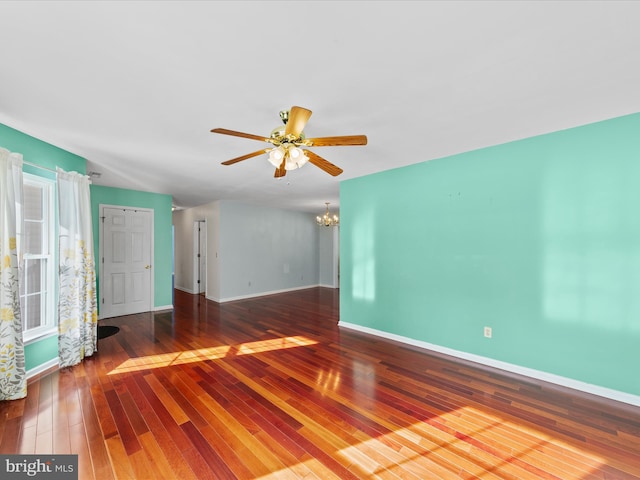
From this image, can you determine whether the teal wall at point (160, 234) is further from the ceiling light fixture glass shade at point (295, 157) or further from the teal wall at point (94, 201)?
the ceiling light fixture glass shade at point (295, 157)

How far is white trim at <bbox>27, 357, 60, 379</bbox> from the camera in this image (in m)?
2.84

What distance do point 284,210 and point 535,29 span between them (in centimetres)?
702

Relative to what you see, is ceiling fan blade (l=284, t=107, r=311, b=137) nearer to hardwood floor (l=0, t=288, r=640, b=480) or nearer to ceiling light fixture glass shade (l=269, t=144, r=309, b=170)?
ceiling light fixture glass shade (l=269, t=144, r=309, b=170)

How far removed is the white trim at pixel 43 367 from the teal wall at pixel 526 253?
4.11m

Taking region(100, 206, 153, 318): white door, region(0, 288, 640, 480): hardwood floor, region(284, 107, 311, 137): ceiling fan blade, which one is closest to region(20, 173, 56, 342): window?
region(0, 288, 640, 480): hardwood floor

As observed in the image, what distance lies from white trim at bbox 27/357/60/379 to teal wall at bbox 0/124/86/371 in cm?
2

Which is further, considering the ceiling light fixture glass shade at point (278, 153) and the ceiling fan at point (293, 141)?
the ceiling light fixture glass shade at point (278, 153)

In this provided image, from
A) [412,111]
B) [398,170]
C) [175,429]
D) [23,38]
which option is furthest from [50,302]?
[398,170]

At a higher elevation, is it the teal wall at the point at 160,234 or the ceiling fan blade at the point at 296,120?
the ceiling fan blade at the point at 296,120

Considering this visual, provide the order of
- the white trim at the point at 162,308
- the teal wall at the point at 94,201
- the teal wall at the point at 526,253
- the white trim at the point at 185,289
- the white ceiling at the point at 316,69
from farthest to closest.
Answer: the white trim at the point at 185,289, the white trim at the point at 162,308, the teal wall at the point at 94,201, the teal wall at the point at 526,253, the white ceiling at the point at 316,69

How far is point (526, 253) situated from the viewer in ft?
9.69
